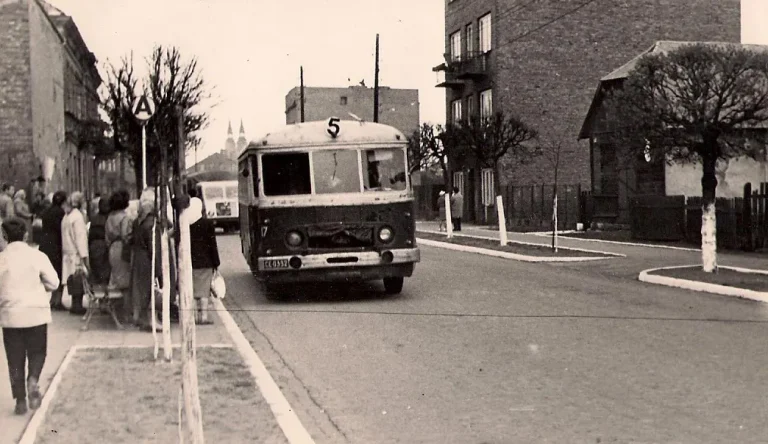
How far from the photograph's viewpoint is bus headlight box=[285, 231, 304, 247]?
14453 mm

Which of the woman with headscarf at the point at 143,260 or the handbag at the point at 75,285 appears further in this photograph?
the handbag at the point at 75,285

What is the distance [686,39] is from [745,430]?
138 feet

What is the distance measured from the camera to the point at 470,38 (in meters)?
48.2

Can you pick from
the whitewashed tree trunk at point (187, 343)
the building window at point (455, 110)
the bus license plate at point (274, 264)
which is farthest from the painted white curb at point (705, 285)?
the building window at point (455, 110)

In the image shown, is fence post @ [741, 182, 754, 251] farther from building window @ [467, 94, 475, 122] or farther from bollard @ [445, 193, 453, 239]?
building window @ [467, 94, 475, 122]

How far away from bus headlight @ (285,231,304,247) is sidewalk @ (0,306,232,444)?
156 centimetres

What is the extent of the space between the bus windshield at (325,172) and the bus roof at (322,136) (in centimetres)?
13

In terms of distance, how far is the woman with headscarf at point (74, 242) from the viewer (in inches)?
494

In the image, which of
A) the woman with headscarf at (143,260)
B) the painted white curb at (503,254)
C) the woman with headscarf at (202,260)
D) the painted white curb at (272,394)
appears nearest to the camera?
the painted white curb at (272,394)

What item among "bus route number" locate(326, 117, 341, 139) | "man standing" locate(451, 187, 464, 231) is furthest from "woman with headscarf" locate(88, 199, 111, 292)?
"man standing" locate(451, 187, 464, 231)

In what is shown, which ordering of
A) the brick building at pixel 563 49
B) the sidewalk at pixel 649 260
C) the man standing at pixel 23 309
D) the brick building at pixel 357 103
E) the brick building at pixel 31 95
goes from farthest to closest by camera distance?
the brick building at pixel 357 103
the brick building at pixel 563 49
the brick building at pixel 31 95
the sidewalk at pixel 649 260
the man standing at pixel 23 309

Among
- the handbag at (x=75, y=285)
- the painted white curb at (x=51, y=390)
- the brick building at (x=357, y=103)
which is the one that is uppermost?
the brick building at (x=357, y=103)

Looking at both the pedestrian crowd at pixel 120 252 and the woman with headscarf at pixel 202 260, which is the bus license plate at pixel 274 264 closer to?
the pedestrian crowd at pixel 120 252

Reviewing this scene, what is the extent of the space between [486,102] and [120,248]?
Answer: 1401 inches
